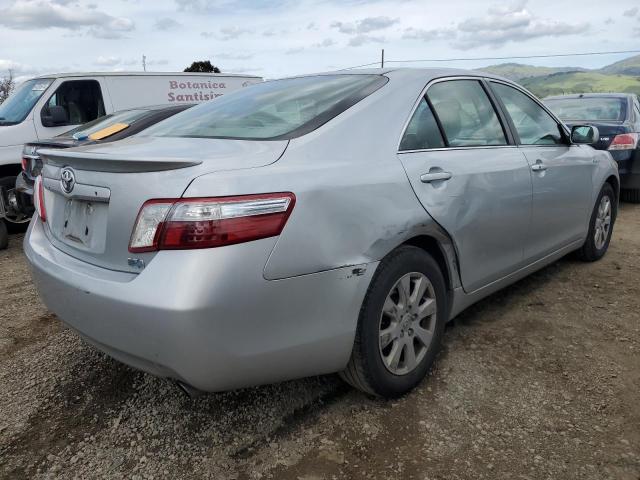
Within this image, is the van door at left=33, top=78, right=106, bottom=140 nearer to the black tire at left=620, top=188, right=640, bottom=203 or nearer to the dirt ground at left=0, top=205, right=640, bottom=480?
the dirt ground at left=0, top=205, right=640, bottom=480

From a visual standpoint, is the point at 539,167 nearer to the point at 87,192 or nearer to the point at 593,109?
the point at 87,192

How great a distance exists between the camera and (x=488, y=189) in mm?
2850

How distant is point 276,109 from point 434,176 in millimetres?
826

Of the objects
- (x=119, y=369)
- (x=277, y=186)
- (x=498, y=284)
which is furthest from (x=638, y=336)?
(x=119, y=369)

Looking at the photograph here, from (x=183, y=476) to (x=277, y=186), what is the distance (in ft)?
3.80

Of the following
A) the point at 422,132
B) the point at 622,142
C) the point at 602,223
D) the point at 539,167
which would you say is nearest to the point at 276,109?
the point at 422,132

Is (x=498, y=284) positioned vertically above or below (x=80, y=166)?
below

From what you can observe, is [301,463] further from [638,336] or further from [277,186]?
[638,336]

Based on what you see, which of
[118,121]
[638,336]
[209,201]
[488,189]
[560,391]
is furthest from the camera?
[118,121]

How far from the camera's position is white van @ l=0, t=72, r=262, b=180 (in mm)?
6457

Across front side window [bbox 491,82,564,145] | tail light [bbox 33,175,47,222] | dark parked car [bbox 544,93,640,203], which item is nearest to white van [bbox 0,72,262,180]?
tail light [bbox 33,175,47,222]

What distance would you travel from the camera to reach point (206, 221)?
1.79m

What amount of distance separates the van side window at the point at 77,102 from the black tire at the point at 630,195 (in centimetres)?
729

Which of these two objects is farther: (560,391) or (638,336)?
(638,336)
